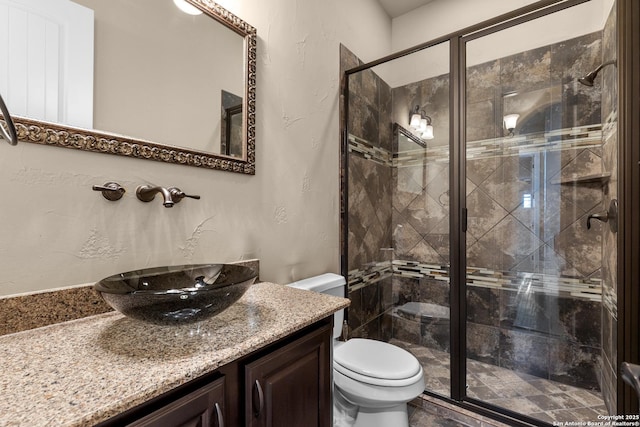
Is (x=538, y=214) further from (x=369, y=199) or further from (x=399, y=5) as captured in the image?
(x=399, y=5)

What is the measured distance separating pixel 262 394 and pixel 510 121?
7.15 ft

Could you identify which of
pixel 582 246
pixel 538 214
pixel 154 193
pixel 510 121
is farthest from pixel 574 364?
pixel 154 193

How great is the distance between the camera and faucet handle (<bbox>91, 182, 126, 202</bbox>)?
0.92 metres

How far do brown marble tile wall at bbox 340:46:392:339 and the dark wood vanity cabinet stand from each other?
1.18m

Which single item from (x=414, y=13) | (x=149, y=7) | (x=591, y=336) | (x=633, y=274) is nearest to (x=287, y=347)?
(x=149, y=7)

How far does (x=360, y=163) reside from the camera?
2.22 m

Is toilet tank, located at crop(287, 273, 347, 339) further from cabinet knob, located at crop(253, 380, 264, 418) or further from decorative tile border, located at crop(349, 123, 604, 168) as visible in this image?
decorative tile border, located at crop(349, 123, 604, 168)

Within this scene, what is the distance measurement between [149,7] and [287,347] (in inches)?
47.2

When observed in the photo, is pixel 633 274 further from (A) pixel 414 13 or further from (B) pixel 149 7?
(A) pixel 414 13

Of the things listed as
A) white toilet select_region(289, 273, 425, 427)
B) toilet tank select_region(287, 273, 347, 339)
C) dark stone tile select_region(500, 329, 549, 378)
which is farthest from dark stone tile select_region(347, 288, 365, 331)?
dark stone tile select_region(500, 329, 549, 378)

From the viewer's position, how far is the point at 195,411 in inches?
24.0

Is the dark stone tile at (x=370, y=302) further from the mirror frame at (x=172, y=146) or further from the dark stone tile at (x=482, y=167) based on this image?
the mirror frame at (x=172, y=146)

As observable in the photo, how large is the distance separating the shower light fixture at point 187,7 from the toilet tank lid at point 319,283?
123 centimetres

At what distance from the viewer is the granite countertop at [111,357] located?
47cm
